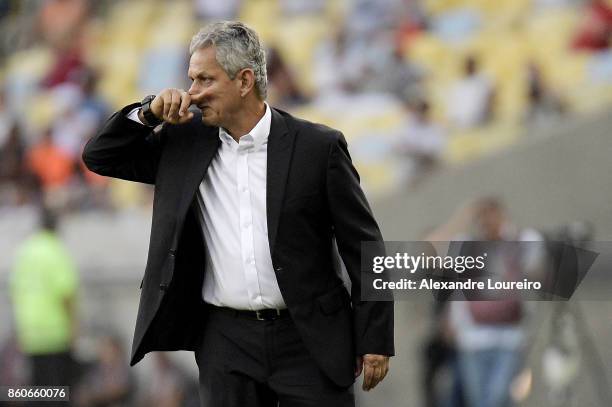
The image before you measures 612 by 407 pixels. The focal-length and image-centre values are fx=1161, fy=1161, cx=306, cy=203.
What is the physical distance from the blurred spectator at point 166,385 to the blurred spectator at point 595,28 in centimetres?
361

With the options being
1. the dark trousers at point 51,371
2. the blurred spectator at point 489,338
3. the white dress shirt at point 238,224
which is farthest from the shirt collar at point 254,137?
the dark trousers at point 51,371

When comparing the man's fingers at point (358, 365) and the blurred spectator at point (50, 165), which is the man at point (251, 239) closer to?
the man's fingers at point (358, 365)

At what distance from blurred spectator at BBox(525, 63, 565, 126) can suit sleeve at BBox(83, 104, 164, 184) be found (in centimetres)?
478

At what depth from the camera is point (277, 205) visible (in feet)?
11.5

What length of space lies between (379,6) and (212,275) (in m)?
5.26

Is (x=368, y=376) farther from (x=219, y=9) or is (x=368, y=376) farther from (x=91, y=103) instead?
(x=91, y=103)

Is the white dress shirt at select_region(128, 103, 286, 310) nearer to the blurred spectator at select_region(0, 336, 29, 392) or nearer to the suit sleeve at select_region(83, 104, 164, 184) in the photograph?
the suit sleeve at select_region(83, 104, 164, 184)

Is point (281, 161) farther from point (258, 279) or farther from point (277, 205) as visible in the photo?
point (258, 279)

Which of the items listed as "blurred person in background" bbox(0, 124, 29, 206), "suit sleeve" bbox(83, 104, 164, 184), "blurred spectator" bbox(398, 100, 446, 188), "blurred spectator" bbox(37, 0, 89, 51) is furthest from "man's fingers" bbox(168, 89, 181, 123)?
"blurred spectator" bbox(37, 0, 89, 51)

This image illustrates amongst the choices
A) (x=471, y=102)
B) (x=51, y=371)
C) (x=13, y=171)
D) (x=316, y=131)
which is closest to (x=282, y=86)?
(x=471, y=102)

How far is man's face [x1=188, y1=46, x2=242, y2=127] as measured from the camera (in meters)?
3.49

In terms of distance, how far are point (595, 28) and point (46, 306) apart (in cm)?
417

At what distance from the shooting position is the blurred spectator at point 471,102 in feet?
26.6

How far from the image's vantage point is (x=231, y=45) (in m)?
3.51
